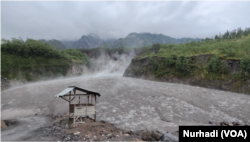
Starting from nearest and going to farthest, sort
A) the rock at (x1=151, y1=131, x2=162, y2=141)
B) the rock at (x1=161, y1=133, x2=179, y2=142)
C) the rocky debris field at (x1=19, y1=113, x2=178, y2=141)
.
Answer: the rock at (x1=161, y1=133, x2=179, y2=142) → the rock at (x1=151, y1=131, x2=162, y2=141) → the rocky debris field at (x1=19, y1=113, x2=178, y2=141)

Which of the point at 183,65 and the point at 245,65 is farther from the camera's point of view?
the point at 183,65

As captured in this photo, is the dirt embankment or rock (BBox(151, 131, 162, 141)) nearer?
rock (BBox(151, 131, 162, 141))

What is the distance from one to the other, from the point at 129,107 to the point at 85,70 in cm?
6276

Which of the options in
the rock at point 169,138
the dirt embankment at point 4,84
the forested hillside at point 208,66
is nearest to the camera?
the rock at point 169,138

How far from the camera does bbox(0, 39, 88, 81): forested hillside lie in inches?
1743

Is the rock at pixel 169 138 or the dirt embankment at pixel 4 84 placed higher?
the dirt embankment at pixel 4 84

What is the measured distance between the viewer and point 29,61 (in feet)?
165

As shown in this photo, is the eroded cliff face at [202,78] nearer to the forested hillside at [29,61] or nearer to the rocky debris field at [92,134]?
the rocky debris field at [92,134]

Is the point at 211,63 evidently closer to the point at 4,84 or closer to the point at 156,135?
the point at 156,135

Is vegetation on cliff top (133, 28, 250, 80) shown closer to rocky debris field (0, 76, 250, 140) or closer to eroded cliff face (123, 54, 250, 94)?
eroded cliff face (123, 54, 250, 94)

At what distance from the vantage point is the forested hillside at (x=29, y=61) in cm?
4428

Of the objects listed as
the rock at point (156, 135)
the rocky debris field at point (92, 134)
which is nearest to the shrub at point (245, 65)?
the rocky debris field at point (92, 134)

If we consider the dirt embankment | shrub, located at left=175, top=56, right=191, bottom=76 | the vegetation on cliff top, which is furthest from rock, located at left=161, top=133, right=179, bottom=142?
the dirt embankment

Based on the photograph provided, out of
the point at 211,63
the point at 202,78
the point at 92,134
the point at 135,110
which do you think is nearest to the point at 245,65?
the point at 211,63
